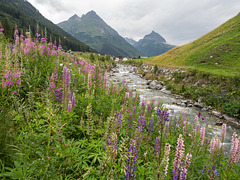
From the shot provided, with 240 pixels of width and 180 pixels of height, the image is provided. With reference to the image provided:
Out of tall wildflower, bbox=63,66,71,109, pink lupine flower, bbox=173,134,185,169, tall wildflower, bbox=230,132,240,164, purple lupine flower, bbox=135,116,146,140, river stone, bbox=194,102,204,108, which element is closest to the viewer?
pink lupine flower, bbox=173,134,185,169

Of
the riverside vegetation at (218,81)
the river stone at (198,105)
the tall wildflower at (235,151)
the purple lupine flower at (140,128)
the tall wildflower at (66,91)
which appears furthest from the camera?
the river stone at (198,105)

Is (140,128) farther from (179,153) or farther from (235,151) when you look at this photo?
(235,151)

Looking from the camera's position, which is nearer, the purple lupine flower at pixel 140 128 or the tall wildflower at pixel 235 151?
the purple lupine flower at pixel 140 128

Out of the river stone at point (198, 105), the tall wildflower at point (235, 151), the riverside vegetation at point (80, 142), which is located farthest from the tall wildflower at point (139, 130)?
the river stone at point (198, 105)

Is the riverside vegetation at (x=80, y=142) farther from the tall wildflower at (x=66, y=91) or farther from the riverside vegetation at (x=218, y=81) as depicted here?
the riverside vegetation at (x=218, y=81)

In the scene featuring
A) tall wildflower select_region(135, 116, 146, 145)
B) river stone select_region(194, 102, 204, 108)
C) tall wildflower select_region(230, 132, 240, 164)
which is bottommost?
river stone select_region(194, 102, 204, 108)

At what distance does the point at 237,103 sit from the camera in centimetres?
1001

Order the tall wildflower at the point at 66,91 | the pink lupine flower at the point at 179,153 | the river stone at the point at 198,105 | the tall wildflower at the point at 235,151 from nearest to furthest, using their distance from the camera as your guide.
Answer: the pink lupine flower at the point at 179,153 → the tall wildflower at the point at 235,151 → the tall wildflower at the point at 66,91 → the river stone at the point at 198,105

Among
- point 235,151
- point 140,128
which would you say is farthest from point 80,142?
point 235,151

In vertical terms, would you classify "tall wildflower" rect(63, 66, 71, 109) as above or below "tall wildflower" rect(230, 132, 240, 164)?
above

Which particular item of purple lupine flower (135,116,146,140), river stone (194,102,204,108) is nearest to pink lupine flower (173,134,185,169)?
purple lupine flower (135,116,146,140)

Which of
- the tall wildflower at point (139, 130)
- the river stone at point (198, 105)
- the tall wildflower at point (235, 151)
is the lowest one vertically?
the river stone at point (198, 105)

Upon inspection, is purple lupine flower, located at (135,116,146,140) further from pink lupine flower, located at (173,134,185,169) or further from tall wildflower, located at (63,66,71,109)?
tall wildflower, located at (63,66,71,109)

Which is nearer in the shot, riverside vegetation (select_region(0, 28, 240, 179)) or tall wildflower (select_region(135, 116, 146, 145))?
riverside vegetation (select_region(0, 28, 240, 179))
